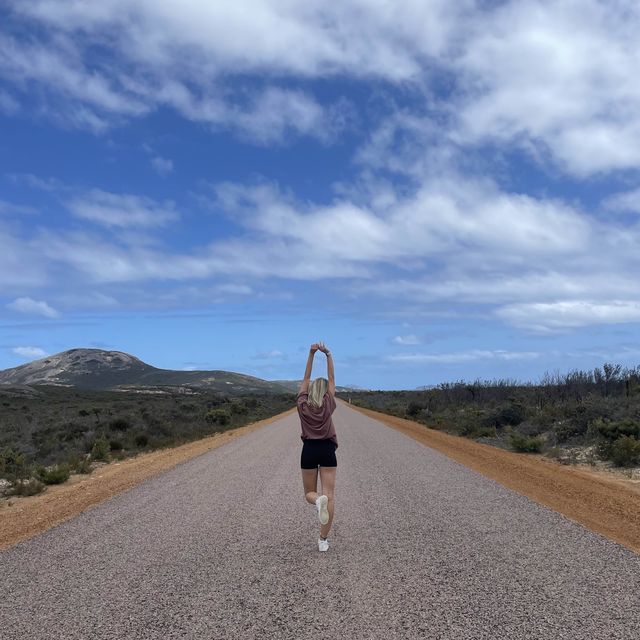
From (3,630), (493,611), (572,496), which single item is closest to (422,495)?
(572,496)

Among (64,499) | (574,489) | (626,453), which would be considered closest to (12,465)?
(64,499)

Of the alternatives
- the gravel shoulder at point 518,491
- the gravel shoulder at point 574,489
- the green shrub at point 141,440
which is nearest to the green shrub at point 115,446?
the green shrub at point 141,440

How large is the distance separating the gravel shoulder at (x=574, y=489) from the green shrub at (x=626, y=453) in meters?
0.90

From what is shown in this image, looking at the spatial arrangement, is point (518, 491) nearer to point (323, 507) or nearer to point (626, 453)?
point (323, 507)

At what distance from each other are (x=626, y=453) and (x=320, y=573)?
12146 mm

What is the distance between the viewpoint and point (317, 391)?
6609 millimetres

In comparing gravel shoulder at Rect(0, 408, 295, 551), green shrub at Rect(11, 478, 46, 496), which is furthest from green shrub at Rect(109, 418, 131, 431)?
green shrub at Rect(11, 478, 46, 496)

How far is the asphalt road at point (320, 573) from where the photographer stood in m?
4.57

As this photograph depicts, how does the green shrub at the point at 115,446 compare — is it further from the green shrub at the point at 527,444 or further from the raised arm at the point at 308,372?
the raised arm at the point at 308,372

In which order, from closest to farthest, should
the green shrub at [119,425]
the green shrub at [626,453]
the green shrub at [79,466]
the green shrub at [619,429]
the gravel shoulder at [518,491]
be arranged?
the gravel shoulder at [518,491]
the green shrub at [626,453]
the green shrub at [79,466]
the green shrub at [619,429]
the green shrub at [119,425]

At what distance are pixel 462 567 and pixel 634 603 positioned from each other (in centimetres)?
152

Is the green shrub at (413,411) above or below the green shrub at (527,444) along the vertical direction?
above

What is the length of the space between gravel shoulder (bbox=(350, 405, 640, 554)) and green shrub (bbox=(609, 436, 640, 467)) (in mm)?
895

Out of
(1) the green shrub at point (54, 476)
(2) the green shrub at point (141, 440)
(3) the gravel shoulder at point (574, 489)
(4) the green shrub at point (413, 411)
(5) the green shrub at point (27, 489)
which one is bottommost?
(5) the green shrub at point (27, 489)
